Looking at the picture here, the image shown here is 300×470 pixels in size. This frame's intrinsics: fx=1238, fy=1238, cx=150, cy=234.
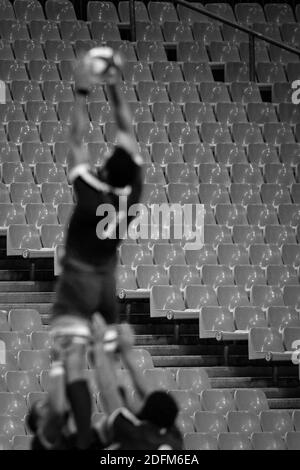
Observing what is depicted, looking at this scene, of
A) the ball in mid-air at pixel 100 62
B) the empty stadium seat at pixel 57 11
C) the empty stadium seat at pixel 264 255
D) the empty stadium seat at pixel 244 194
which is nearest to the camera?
the ball in mid-air at pixel 100 62

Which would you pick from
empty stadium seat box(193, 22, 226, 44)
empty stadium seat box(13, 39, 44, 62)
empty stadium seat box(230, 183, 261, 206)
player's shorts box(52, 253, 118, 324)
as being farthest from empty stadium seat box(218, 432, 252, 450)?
empty stadium seat box(193, 22, 226, 44)

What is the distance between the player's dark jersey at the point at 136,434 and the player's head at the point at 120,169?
32.6 inches

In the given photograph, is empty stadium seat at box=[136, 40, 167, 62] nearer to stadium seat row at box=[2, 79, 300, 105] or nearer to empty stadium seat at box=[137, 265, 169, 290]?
stadium seat row at box=[2, 79, 300, 105]

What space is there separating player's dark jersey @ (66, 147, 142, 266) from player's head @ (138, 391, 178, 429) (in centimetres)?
53

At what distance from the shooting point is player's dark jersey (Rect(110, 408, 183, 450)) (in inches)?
176

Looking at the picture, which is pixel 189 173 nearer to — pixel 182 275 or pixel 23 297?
pixel 182 275

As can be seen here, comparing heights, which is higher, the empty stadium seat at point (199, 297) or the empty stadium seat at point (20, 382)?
the empty stadium seat at point (199, 297)

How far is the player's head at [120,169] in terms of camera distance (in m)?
4.36

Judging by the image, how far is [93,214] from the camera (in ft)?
14.2

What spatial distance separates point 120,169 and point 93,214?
0.19m

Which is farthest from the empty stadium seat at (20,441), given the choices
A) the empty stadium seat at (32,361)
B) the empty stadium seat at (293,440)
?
the empty stadium seat at (293,440)

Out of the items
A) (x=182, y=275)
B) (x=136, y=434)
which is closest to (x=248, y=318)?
(x=182, y=275)

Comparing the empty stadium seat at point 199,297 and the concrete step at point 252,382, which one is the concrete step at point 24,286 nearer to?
the empty stadium seat at point 199,297
